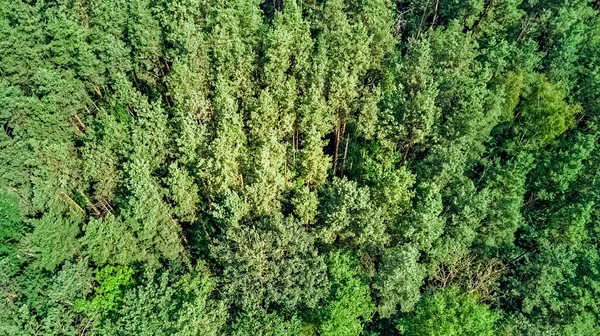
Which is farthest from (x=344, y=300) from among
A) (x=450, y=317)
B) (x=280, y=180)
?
(x=280, y=180)

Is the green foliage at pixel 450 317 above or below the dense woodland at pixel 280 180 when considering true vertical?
below

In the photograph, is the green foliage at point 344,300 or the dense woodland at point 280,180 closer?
the dense woodland at point 280,180

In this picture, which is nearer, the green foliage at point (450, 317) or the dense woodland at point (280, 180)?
the green foliage at point (450, 317)

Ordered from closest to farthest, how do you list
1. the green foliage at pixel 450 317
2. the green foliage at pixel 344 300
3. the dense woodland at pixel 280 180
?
1. the green foliage at pixel 450 317
2. the dense woodland at pixel 280 180
3. the green foliage at pixel 344 300

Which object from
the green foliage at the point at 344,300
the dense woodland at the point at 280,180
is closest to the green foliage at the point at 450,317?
the dense woodland at the point at 280,180

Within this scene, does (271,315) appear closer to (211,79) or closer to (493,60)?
(211,79)

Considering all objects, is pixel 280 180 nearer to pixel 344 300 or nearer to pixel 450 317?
pixel 344 300

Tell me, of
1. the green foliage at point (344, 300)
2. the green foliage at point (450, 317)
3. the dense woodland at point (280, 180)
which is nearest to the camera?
the green foliage at point (450, 317)

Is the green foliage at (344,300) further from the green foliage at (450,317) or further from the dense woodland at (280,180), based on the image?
the green foliage at (450,317)

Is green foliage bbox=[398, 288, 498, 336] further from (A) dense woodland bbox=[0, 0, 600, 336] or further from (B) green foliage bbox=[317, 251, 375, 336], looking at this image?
(B) green foliage bbox=[317, 251, 375, 336]
